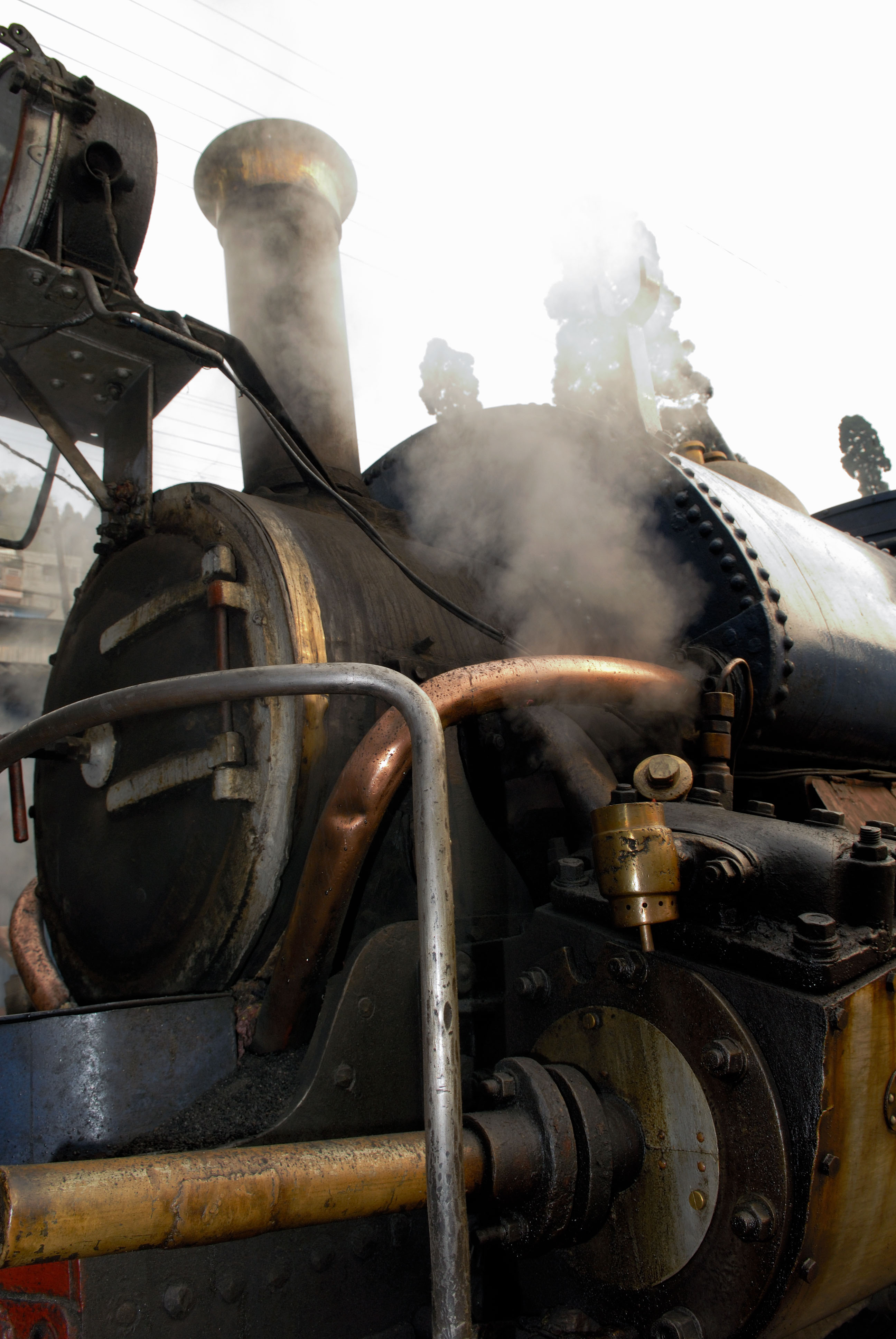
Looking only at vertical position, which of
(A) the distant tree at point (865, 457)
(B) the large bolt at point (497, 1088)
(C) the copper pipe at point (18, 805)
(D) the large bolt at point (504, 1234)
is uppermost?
(A) the distant tree at point (865, 457)

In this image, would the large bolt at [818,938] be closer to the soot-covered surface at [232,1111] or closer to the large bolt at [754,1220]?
the large bolt at [754,1220]

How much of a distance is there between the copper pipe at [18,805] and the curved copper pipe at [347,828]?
954 mm

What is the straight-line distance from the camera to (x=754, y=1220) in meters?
1.22

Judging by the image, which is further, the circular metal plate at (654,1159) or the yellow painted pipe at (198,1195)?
the circular metal plate at (654,1159)

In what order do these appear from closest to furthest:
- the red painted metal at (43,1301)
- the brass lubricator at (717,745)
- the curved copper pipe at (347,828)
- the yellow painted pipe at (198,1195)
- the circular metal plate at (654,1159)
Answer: the yellow painted pipe at (198,1195) → the red painted metal at (43,1301) → the circular metal plate at (654,1159) → the curved copper pipe at (347,828) → the brass lubricator at (717,745)

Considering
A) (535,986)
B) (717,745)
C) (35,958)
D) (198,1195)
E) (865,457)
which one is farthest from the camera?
(865,457)

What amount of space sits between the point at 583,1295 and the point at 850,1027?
67 cm

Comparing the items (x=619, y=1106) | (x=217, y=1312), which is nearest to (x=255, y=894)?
(x=217, y=1312)

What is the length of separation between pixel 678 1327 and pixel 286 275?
2839 mm

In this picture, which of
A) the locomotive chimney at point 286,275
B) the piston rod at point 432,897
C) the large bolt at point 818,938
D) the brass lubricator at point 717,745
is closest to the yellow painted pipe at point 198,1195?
the piston rod at point 432,897

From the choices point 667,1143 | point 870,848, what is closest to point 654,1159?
point 667,1143

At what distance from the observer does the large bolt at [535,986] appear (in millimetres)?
1594

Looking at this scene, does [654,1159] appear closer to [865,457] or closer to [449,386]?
[449,386]

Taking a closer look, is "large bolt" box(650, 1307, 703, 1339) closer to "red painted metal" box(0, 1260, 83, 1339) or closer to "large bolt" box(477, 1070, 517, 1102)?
"large bolt" box(477, 1070, 517, 1102)
